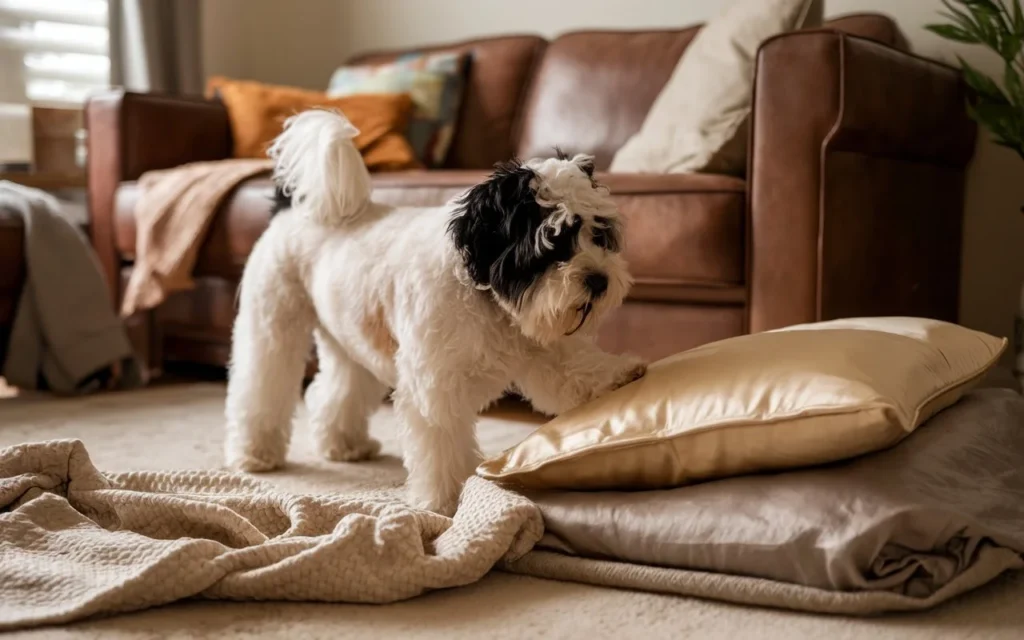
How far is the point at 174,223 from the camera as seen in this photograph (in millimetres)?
3299

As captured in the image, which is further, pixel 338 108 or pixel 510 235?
pixel 338 108

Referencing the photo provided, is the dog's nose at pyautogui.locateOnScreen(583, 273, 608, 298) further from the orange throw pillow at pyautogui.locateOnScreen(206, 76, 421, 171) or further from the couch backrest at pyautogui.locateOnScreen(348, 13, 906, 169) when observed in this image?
the orange throw pillow at pyautogui.locateOnScreen(206, 76, 421, 171)

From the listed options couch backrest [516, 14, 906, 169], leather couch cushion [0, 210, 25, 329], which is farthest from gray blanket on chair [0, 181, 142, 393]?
couch backrest [516, 14, 906, 169]

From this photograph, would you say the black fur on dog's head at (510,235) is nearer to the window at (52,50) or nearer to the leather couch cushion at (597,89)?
the leather couch cushion at (597,89)

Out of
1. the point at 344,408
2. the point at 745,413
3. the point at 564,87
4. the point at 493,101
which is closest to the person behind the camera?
the point at 745,413

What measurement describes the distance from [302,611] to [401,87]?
2.87 meters

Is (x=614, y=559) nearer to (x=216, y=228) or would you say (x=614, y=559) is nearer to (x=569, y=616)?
(x=569, y=616)

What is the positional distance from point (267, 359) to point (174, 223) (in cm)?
122

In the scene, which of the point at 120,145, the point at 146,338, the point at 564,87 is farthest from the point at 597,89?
the point at 146,338

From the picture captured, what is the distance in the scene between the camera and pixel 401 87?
157 inches

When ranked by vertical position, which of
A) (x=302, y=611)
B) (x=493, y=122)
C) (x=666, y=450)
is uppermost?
(x=493, y=122)

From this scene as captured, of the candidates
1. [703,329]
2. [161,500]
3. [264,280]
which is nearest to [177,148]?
[264,280]

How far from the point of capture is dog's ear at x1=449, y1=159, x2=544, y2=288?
163cm

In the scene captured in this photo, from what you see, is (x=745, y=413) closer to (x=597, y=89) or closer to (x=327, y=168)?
(x=327, y=168)
